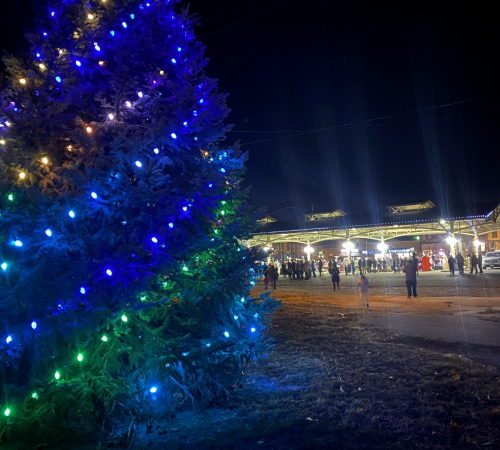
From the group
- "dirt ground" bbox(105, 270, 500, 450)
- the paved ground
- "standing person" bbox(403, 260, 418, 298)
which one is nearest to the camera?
"dirt ground" bbox(105, 270, 500, 450)

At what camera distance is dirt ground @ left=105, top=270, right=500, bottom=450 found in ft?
13.9

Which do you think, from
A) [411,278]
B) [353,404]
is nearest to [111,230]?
[353,404]

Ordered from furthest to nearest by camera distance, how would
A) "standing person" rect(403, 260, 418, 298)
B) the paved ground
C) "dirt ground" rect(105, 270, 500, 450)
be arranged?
1. "standing person" rect(403, 260, 418, 298)
2. the paved ground
3. "dirt ground" rect(105, 270, 500, 450)

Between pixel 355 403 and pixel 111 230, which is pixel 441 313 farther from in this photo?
pixel 111 230

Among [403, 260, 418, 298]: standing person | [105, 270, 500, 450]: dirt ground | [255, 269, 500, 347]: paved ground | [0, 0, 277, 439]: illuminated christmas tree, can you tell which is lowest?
[255, 269, 500, 347]: paved ground

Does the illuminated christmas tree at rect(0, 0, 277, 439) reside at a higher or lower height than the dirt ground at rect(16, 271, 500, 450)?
higher

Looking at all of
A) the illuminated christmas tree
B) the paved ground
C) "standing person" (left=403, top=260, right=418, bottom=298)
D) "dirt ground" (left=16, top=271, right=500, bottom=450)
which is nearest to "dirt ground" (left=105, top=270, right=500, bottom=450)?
"dirt ground" (left=16, top=271, right=500, bottom=450)

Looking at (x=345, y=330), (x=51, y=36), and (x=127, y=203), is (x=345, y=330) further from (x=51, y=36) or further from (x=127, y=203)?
(x=51, y=36)

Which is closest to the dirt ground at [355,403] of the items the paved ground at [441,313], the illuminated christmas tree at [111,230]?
the illuminated christmas tree at [111,230]

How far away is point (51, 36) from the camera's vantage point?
5.30 meters

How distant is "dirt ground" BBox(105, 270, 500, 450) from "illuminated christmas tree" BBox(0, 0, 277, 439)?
1.83 ft

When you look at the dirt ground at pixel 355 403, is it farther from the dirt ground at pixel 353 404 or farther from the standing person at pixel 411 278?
the standing person at pixel 411 278

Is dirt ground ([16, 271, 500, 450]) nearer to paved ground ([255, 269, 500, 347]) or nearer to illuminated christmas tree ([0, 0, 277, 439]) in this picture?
illuminated christmas tree ([0, 0, 277, 439])

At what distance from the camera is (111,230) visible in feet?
14.8
